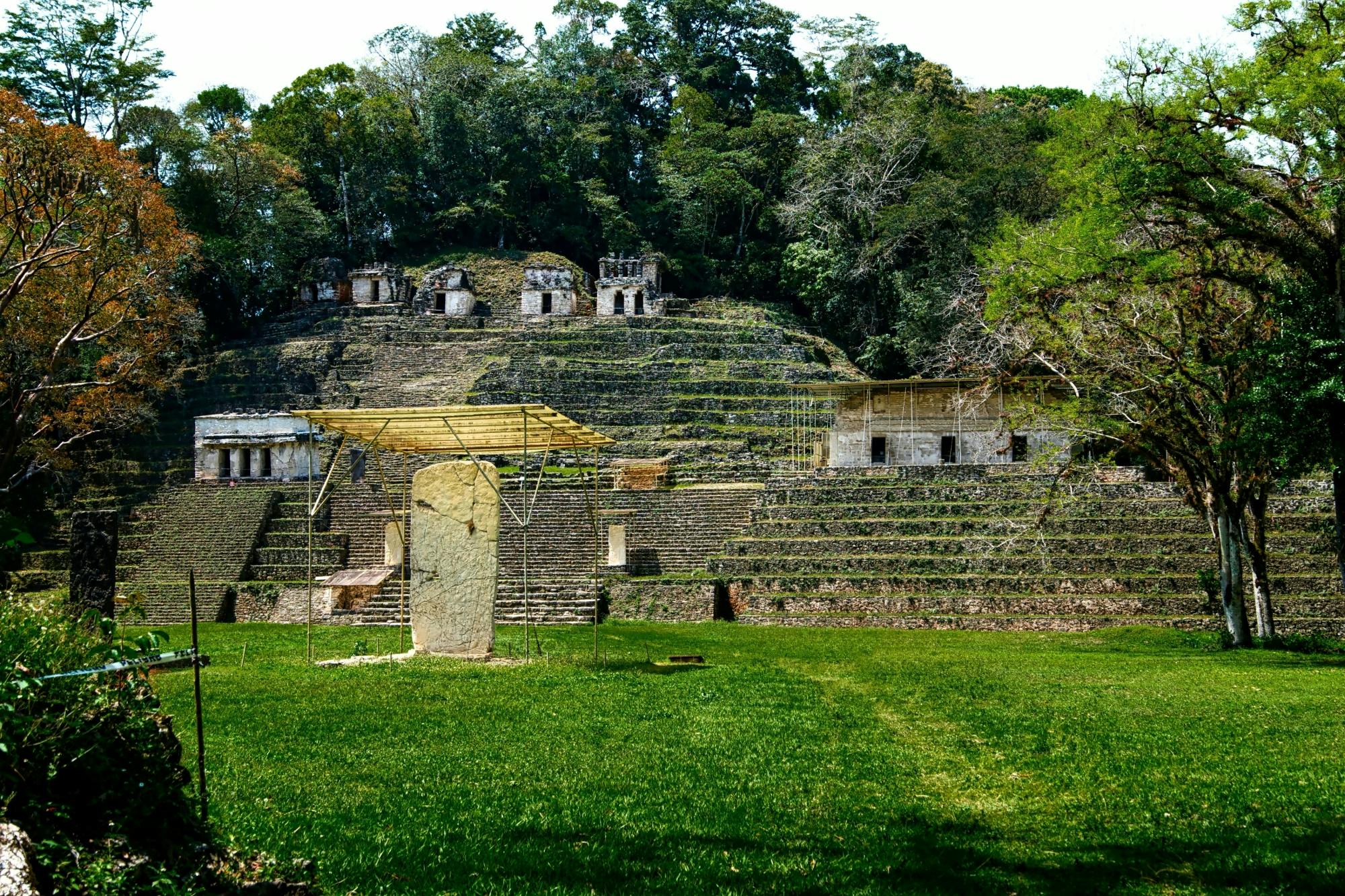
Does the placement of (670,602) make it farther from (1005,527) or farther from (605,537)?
(1005,527)

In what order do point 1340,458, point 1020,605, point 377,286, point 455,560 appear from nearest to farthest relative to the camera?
point 1340,458 → point 455,560 → point 1020,605 → point 377,286

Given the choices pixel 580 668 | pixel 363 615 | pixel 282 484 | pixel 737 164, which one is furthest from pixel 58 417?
pixel 737 164

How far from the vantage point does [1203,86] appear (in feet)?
50.6

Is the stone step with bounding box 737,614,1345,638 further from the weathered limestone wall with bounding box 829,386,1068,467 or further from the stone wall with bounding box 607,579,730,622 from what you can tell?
the weathered limestone wall with bounding box 829,386,1068,467

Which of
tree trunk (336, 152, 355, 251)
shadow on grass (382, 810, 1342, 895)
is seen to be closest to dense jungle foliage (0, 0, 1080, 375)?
tree trunk (336, 152, 355, 251)

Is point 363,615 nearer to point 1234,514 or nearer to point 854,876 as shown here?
point 1234,514

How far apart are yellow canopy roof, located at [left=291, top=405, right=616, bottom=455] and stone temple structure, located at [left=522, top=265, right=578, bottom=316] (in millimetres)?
37762

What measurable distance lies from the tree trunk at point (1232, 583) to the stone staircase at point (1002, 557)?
2.81 metres

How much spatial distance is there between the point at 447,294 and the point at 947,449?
28.4 m

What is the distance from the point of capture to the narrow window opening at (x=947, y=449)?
1437 inches

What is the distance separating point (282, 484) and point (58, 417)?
6401 mm

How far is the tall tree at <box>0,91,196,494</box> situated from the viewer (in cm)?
2341

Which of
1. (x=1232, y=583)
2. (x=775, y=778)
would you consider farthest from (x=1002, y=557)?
(x=775, y=778)

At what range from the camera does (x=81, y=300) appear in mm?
30000
